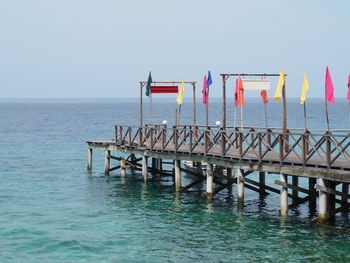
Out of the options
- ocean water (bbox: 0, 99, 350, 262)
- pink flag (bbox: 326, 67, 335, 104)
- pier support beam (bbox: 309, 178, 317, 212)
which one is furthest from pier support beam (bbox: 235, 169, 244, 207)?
pink flag (bbox: 326, 67, 335, 104)

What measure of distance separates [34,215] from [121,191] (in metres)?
6.15

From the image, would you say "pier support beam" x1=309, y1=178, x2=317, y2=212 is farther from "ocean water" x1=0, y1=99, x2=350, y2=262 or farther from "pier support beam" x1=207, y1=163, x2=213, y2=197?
"pier support beam" x1=207, y1=163, x2=213, y2=197

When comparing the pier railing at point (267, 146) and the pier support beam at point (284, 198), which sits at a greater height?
the pier railing at point (267, 146)

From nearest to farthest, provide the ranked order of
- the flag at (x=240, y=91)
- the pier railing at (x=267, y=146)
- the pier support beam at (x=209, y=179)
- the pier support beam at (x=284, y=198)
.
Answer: the pier railing at (x=267, y=146) < the pier support beam at (x=284, y=198) < the pier support beam at (x=209, y=179) < the flag at (x=240, y=91)

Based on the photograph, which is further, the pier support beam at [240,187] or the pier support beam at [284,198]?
the pier support beam at [240,187]

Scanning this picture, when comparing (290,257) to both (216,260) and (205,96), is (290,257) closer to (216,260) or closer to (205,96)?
(216,260)

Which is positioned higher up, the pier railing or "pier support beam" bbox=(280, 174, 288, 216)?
the pier railing

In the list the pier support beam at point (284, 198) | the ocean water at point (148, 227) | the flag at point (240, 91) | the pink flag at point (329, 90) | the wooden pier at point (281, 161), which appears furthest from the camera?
the flag at point (240, 91)

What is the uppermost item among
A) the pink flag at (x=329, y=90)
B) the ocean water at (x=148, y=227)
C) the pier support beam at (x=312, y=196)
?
the pink flag at (x=329, y=90)

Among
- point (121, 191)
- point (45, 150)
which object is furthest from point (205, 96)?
point (45, 150)

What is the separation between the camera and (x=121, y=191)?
102ft

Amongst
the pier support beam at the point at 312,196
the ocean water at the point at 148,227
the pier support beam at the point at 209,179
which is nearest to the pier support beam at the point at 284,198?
the ocean water at the point at 148,227

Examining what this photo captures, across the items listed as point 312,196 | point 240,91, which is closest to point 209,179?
Answer: point 240,91

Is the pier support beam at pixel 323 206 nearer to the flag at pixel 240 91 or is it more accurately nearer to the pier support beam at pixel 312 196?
the pier support beam at pixel 312 196
